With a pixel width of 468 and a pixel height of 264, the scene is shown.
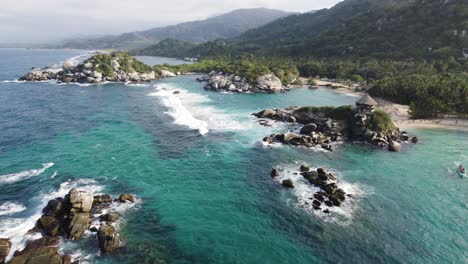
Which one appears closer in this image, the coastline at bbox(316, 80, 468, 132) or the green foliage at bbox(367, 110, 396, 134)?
the green foliage at bbox(367, 110, 396, 134)

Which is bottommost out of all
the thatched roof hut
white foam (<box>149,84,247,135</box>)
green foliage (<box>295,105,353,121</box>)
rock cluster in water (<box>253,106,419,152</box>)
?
white foam (<box>149,84,247,135</box>)

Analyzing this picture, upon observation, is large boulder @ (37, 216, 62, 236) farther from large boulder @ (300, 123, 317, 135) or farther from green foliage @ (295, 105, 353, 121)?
green foliage @ (295, 105, 353, 121)

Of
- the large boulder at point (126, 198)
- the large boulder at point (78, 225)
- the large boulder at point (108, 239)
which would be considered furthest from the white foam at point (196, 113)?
the large boulder at point (108, 239)

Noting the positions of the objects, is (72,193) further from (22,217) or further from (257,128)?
(257,128)

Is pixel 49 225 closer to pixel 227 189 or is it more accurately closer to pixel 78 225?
pixel 78 225

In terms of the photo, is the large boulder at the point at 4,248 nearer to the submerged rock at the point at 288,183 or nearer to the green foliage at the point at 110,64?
the submerged rock at the point at 288,183

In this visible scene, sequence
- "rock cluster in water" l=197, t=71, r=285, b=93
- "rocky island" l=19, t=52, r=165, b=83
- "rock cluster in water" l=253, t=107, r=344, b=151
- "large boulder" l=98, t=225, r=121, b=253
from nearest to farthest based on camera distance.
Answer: "large boulder" l=98, t=225, r=121, b=253 → "rock cluster in water" l=253, t=107, r=344, b=151 → "rock cluster in water" l=197, t=71, r=285, b=93 → "rocky island" l=19, t=52, r=165, b=83

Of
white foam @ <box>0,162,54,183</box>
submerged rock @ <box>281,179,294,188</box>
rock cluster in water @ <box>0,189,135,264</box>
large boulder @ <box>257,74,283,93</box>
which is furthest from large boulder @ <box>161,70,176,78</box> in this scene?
submerged rock @ <box>281,179,294,188</box>
